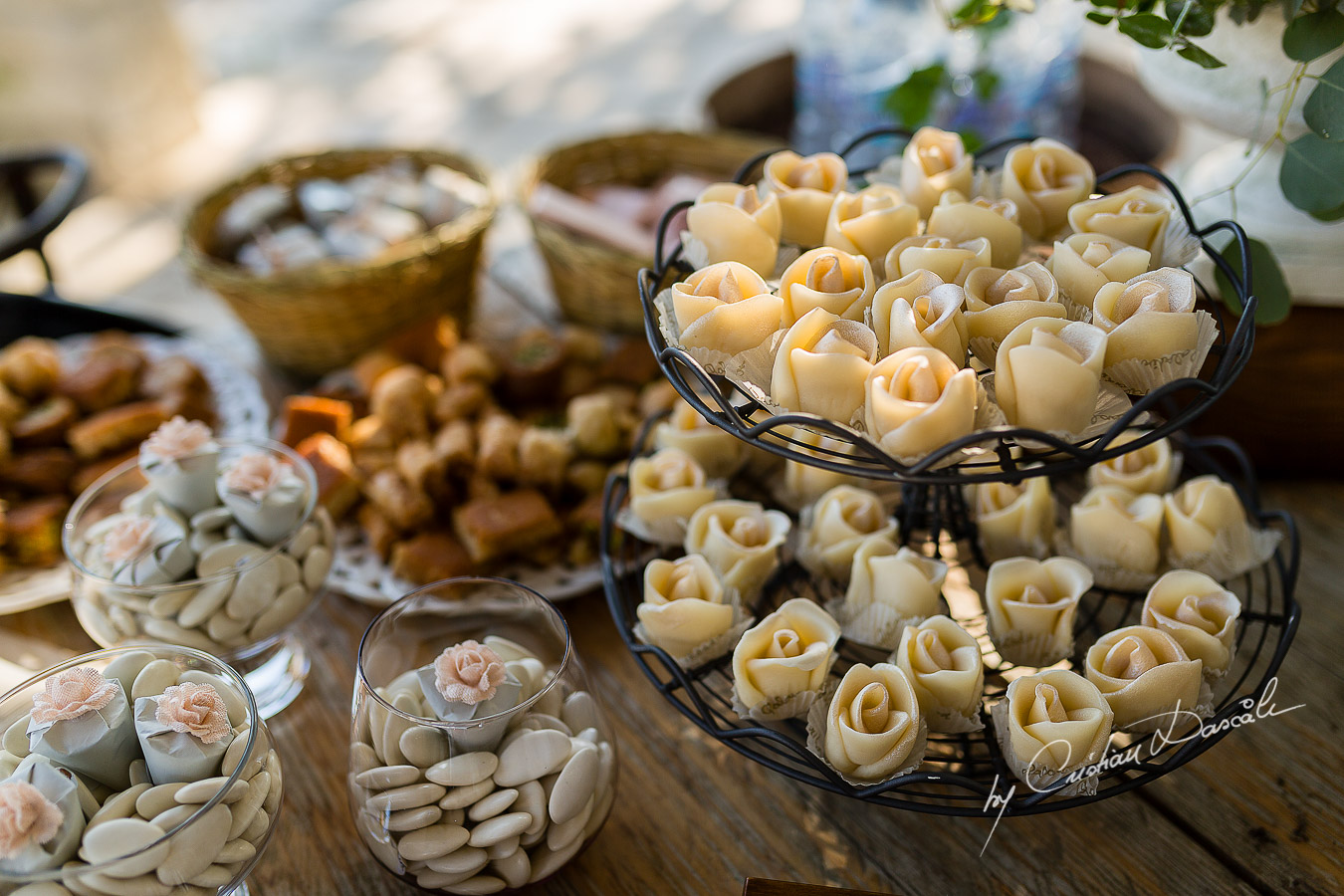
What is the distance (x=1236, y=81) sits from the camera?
2.77 ft

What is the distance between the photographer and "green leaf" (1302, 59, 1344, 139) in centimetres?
71

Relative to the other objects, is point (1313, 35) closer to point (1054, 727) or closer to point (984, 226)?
point (984, 226)

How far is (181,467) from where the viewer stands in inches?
32.8

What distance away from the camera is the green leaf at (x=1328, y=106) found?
0.71m

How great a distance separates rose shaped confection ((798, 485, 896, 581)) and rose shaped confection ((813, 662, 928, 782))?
155mm

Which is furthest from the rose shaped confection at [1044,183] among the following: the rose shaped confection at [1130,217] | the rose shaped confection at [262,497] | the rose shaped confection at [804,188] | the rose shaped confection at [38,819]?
the rose shaped confection at [38,819]

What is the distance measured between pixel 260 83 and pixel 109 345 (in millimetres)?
2659

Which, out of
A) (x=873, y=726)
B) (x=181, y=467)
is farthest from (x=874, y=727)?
(x=181, y=467)

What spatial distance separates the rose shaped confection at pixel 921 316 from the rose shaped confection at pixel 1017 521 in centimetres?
24

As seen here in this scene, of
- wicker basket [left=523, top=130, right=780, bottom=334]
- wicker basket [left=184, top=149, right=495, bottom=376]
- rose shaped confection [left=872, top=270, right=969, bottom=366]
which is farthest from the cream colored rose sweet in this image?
wicker basket [left=184, top=149, right=495, bottom=376]

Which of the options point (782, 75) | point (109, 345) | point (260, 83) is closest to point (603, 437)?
point (109, 345)

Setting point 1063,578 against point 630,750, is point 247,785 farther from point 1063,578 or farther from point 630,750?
point 1063,578

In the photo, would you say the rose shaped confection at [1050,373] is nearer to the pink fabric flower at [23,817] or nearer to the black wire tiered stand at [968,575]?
the black wire tiered stand at [968,575]

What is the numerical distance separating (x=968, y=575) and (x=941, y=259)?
36 cm
